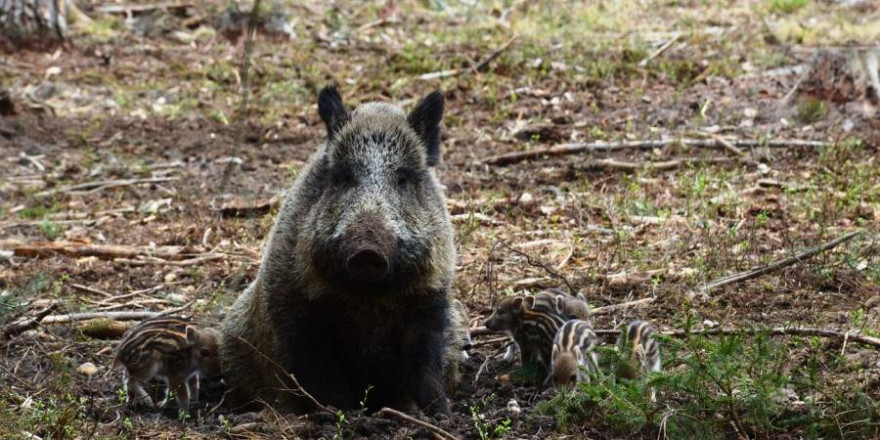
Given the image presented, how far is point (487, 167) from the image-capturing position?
35.8 feet

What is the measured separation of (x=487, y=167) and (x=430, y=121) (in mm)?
5086

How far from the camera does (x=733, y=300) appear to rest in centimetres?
668

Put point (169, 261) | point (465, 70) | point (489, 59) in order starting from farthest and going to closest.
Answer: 1. point (489, 59)
2. point (465, 70)
3. point (169, 261)

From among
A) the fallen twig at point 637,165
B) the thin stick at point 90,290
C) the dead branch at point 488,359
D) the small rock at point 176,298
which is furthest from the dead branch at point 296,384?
the fallen twig at point 637,165

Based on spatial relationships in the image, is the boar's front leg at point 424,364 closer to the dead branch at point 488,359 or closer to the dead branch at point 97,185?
the dead branch at point 488,359

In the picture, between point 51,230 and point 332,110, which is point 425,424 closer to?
point 332,110

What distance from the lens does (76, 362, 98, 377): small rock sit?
611 centimetres

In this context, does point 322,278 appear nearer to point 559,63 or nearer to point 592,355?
point 592,355

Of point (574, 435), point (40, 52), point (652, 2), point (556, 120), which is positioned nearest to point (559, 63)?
point (556, 120)

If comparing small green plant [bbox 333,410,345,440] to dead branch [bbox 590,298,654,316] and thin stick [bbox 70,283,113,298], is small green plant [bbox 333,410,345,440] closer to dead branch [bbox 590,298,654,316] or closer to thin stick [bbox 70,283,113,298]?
dead branch [bbox 590,298,654,316]

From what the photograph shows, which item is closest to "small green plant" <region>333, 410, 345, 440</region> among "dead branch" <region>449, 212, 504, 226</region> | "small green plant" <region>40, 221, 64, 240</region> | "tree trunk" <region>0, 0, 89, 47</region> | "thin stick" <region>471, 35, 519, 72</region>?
"dead branch" <region>449, 212, 504, 226</region>

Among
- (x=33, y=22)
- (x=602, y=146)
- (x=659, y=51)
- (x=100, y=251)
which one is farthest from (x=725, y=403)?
(x=33, y=22)

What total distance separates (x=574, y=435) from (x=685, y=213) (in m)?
4.64

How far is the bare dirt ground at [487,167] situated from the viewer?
600 centimetres
